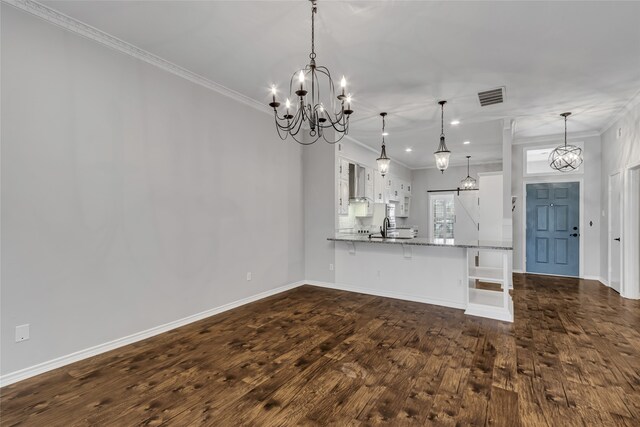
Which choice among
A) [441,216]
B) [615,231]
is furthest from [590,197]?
[441,216]

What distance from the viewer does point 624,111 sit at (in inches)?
192

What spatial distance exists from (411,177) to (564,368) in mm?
8301

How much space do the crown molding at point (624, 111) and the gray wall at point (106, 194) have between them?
5649 mm

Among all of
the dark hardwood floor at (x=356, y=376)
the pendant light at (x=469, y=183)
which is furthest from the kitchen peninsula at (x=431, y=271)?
the pendant light at (x=469, y=183)

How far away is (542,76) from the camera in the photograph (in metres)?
3.71

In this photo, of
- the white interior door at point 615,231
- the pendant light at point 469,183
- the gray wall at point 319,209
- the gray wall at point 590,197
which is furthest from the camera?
the pendant light at point 469,183

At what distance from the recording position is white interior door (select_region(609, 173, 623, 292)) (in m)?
5.22

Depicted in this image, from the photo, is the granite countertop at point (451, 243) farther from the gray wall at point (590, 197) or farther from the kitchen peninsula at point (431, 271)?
the gray wall at point (590, 197)

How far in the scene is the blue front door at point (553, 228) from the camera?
6516mm

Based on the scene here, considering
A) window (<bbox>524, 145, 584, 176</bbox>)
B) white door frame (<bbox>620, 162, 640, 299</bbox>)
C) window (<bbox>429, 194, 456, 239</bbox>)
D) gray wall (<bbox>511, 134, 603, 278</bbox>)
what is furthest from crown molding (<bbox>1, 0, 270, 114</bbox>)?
window (<bbox>429, 194, 456, 239</bbox>)

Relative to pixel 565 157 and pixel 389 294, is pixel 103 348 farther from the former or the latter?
pixel 565 157

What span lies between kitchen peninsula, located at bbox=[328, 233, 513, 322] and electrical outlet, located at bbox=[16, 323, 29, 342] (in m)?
4.00

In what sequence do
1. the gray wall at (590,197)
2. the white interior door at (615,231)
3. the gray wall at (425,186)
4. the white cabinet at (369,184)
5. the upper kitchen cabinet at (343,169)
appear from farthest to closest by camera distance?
1. the gray wall at (425,186)
2. the white cabinet at (369,184)
3. the gray wall at (590,197)
4. the upper kitchen cabinet at (343,169)
5. the white interior door at (615,231)

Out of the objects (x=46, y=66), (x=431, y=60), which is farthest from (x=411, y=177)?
(x=46, y=66)
